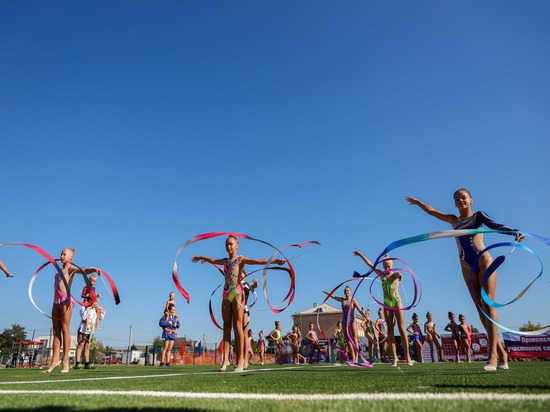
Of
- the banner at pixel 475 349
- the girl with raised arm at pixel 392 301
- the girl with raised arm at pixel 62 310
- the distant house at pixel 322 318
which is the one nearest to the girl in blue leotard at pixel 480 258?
the girl with raised arm at pixel 392 301

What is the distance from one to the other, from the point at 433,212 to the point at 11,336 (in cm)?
10388

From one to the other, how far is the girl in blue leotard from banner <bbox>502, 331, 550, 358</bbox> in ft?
60.3

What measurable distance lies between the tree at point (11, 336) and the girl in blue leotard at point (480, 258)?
9821 cm

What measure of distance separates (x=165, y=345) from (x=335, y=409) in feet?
45.0

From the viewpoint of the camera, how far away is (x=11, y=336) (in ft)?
280

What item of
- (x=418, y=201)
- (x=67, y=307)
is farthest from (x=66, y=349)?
(x=418, y=201)

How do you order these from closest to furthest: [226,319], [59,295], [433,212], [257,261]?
[433,212]
[257,261]
[226,319]
[59,295]

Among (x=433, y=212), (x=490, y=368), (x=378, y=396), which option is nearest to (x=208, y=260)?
(x=433, y=212)

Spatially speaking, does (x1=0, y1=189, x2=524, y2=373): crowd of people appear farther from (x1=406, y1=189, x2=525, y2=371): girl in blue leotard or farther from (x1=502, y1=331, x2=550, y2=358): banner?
(x1=502, y1=331, x2=550, y2=358): banner

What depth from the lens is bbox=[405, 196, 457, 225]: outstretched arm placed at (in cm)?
603

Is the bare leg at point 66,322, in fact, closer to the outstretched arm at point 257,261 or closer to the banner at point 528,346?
the outstretched arm at point 257,261

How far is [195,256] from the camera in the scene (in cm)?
720

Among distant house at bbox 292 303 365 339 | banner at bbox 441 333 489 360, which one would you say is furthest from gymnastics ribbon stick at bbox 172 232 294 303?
distant house at bbox 292 303 365 339

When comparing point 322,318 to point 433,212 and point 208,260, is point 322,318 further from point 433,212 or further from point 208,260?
point 433,212
